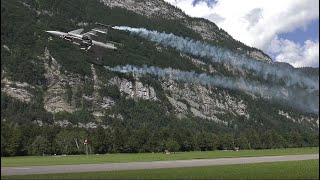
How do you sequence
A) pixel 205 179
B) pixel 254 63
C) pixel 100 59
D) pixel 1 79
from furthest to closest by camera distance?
1. pixel 100 59
2. pixel 254 63
3. pixel 205 179
4. pixel 1 79

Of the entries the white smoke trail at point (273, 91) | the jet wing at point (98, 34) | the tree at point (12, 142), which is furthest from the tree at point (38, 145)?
the tree at point (12, 142)

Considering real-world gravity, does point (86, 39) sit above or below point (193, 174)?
above

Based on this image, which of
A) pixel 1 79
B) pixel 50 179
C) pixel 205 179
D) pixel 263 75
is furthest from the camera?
pixel 263 75

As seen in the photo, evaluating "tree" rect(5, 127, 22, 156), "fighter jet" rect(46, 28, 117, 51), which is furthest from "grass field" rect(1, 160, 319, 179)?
"fighter jet" rect(46, 28, 117, 51)

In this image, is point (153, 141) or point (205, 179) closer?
point (205, 179)

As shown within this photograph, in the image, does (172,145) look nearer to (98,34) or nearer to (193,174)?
(98,34)

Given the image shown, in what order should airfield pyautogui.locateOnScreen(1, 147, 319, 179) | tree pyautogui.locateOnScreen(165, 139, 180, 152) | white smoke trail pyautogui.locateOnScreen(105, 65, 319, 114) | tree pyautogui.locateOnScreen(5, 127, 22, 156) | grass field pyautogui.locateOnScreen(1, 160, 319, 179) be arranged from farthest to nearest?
tree pyautogui.locateOnScreen(165, 139, 180, 152) < airfield pyautogui.locateOnScreen(1, 147, 319, 179) < grass field pyautogui.locateOnScreen(1, 160, 319, 179) < white smoke trail pyautogui.locateOnScreen(105, 65, 319, 114) < tree pyautogui.locateOnScreen(5, 127, 22, 156)

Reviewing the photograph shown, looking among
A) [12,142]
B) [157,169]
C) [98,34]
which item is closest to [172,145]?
[98,34]

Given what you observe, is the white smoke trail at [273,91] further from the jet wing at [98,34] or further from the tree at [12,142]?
the jet wing at [98,34]

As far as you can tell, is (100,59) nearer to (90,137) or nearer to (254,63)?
(254,63)

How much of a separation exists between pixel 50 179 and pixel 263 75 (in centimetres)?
3586

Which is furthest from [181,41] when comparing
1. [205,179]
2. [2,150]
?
[2,150]

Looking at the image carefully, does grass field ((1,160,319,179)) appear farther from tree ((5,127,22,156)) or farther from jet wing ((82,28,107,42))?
jet wing ((82,28,107,42))

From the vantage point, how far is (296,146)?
191m
